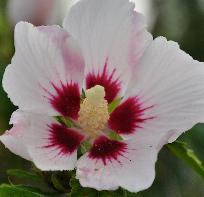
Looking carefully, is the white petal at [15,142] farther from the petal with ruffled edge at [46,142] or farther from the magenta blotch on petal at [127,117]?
the magenta blotch on petal at [127,117]

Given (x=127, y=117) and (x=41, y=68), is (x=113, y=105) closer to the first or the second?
(x=127, y=117)

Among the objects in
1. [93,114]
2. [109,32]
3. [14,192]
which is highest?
[109,32]

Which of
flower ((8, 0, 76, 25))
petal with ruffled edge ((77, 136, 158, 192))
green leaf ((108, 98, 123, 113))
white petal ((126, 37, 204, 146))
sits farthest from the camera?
flower ((8, 0, 76, 25))

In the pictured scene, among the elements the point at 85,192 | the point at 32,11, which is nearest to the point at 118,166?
the point at 85,192

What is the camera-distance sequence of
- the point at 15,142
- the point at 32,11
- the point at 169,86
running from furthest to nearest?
1. the point at 32,11
2. the point at 169,86
3. the point at 15,142

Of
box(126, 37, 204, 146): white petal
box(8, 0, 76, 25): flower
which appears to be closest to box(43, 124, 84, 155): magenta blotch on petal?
box(126, 37, 204, 146): white petal

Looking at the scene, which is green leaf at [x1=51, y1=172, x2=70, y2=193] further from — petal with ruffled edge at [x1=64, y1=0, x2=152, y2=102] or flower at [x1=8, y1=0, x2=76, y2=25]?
flower at [x1=8, y1=0, x2=76, y2=25]

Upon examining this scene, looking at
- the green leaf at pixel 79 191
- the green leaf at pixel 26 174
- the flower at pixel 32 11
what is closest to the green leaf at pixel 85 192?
the green leaf at pixel 79 191
